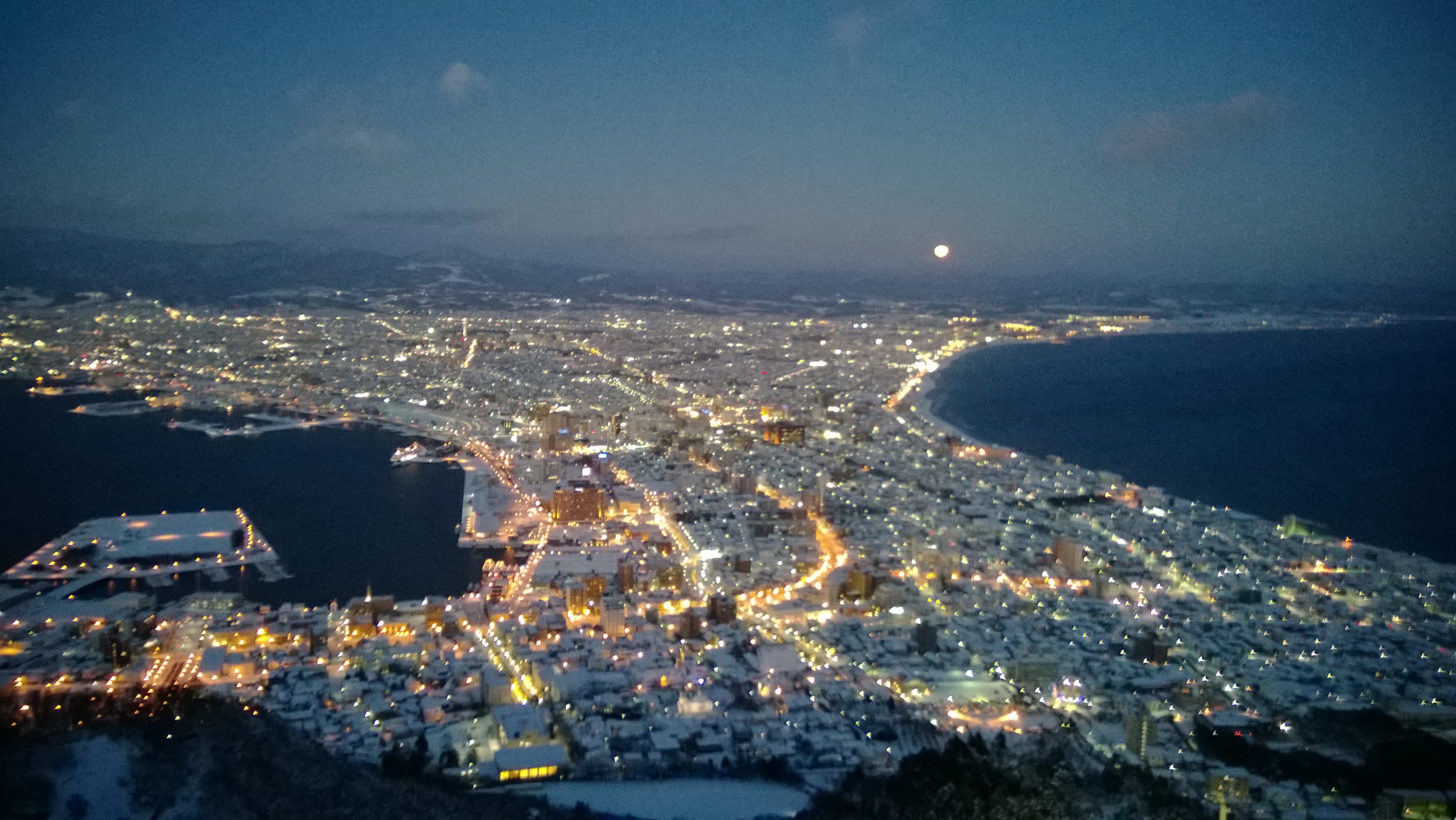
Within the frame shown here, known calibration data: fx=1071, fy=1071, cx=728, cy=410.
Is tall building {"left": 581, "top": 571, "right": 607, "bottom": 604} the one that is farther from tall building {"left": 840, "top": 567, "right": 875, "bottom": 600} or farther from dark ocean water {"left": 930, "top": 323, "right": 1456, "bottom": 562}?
dark ocean water {"left": 930, "top": 323, "right": 1456, "bottom": 562}

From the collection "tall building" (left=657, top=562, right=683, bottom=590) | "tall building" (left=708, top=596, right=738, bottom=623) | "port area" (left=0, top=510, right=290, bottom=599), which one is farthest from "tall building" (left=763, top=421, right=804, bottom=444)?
"port area" (left=0, top=510, right=290, bottom=599)

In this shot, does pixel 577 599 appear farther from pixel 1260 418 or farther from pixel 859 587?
pixel 1260 418

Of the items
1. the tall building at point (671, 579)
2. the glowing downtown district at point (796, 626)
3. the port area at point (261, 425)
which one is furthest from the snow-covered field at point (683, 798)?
the port area at point (261, 425)

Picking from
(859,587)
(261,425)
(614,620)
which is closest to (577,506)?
(614,620)

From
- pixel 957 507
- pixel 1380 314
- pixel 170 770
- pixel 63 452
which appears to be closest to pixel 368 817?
pixel 170 770

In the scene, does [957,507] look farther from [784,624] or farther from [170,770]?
[170,770]
